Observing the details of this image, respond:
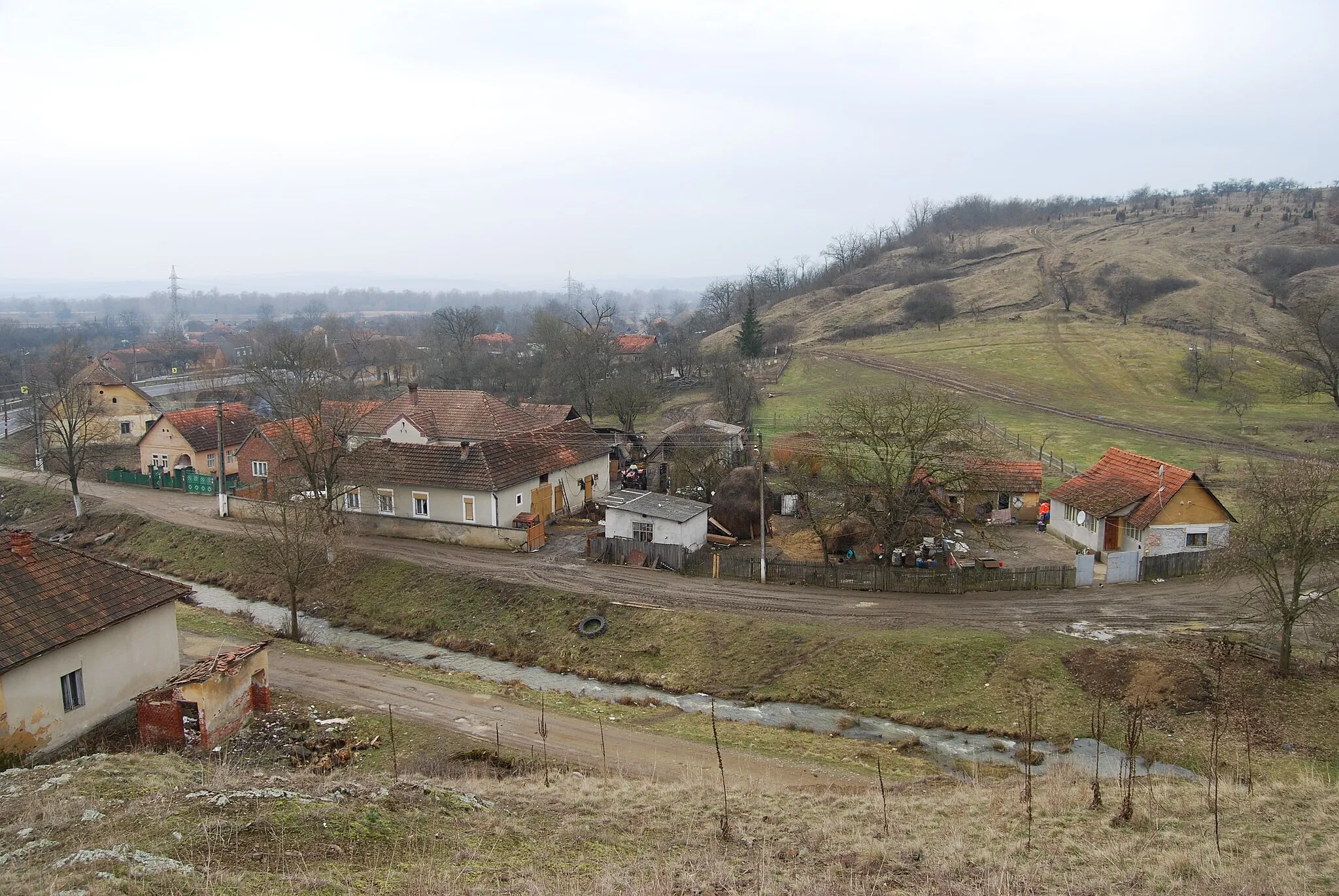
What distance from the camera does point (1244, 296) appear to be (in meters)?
99.4

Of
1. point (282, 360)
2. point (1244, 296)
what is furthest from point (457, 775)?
point (1244, 296)

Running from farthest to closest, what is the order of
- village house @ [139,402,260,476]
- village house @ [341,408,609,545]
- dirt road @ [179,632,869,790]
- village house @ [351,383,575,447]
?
1. village house @ [139,402,260,476]
2. village house @ [351,383,575,447]
3. village house @ [341,408,609,545]
4. dirt road @ [179,632,869,790]

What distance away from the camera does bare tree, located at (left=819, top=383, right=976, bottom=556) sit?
31672mm

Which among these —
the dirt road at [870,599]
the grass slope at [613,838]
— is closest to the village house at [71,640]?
the grass slope at [613,838]

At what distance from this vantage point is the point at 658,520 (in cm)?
3441

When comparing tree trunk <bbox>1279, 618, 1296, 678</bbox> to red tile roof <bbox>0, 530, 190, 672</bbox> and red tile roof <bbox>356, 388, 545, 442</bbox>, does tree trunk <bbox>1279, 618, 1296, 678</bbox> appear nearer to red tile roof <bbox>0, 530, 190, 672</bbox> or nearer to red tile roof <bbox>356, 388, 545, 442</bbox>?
red tile roof <bbox>0, 530, 190, 672</bbox>

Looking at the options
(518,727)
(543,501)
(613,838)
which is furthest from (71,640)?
(543,501)

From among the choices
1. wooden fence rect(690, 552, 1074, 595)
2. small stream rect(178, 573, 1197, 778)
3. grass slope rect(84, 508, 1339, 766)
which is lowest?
small stream rect(178, 573, 1197, 778)

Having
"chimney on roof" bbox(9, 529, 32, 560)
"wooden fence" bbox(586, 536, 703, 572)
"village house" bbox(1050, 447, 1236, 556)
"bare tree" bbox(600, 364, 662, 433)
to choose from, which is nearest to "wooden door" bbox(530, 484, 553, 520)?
"wooden fence" bbox(586, 536, 703, 572)

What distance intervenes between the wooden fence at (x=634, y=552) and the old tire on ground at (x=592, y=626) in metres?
5.36

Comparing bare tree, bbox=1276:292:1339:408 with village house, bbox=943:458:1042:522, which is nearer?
village house, bbox=943:458:1042:522

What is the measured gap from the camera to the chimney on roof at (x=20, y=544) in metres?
19.9

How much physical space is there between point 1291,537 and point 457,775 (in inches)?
870

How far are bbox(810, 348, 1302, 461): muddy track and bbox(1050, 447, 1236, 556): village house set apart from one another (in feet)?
43.6
